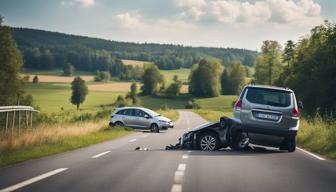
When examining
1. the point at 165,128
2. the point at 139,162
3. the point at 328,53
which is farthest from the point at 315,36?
the point at 139,162

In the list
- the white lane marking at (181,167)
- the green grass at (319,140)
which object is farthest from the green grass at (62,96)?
the white lane marking at (181,167)

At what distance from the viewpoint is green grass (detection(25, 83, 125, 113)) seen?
10711 centimetres

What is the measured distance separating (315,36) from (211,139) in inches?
2286

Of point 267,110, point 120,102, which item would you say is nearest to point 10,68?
point 120,102

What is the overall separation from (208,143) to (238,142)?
0.96m

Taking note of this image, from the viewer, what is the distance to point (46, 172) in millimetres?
10219

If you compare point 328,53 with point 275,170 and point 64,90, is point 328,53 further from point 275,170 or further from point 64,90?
point 64,90

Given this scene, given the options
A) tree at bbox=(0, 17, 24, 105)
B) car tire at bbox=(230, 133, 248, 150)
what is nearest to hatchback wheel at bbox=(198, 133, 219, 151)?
car tire at bbox=(230, 133, 248, 150)

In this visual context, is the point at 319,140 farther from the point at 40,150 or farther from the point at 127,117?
the point at 127,117

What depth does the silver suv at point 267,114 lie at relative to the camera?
15.5m

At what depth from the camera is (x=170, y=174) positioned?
998 centimetres

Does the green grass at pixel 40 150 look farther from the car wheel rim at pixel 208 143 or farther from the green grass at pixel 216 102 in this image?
the green grass at pixel 216 102

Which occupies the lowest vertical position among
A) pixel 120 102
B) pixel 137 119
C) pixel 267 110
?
pixel 120 102

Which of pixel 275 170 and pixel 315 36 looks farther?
pixel 315 36
